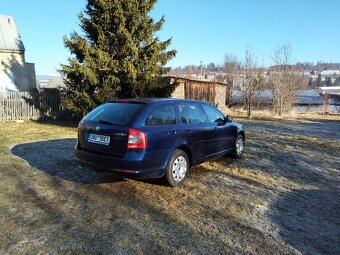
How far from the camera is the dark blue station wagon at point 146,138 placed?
191 inches

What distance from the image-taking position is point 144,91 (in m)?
13.4

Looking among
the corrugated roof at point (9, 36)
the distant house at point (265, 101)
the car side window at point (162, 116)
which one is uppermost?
the corrugated roof at point (9, 36)

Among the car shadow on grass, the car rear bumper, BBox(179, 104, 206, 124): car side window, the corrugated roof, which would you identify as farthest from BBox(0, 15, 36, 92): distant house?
the car rear bumper

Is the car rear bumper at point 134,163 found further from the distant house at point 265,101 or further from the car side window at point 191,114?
the distant house at point 265,101

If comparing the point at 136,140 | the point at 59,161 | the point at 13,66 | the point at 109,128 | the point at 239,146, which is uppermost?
the point at 13,66

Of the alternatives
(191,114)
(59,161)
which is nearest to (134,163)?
(191,114)

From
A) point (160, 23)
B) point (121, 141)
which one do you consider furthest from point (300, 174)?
point (160, 23)

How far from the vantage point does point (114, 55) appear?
13.6 metres

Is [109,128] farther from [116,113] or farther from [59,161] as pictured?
[59,161]

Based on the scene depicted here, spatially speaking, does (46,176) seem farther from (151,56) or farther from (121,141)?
(151,56)

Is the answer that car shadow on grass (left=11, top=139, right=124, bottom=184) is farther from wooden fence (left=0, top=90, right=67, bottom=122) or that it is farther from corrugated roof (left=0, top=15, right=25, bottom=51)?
corrugated roof (left=0, top=15, right=25, bottom=51)

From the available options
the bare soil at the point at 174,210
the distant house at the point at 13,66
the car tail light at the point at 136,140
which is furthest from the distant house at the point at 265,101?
the car tail light at the point at 136,140

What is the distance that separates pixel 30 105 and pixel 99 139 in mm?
12192

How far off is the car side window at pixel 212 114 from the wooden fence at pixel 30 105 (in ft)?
36.9
